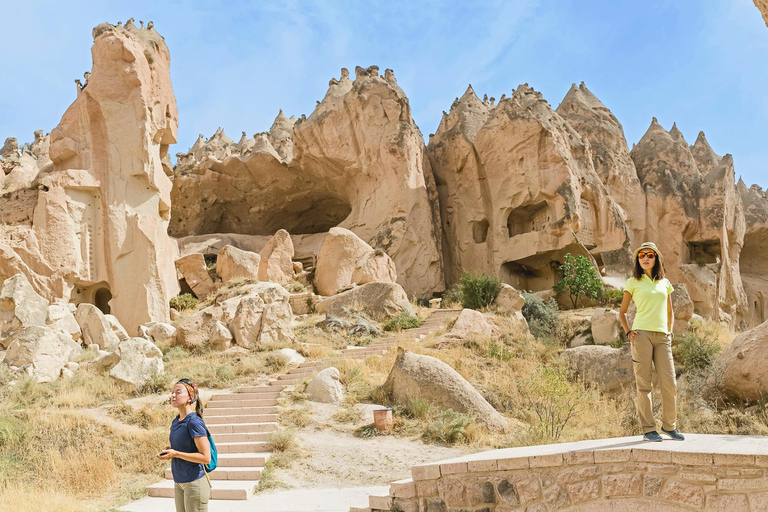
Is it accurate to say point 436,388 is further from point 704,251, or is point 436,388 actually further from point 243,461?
point 704,251

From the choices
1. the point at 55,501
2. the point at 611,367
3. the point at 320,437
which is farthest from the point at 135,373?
the point at 611,367

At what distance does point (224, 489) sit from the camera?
741 cm

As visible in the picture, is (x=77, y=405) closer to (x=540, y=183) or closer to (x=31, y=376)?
(x=31, y=376)

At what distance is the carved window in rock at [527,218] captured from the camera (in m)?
25.3

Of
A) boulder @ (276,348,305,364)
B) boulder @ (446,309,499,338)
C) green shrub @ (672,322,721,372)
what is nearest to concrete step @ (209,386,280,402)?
boulder @ (276,348,305,364)

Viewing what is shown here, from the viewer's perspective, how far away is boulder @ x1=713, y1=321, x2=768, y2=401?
9.22 m

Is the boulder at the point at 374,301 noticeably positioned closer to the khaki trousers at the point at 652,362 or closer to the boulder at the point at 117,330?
the boulder at the point at 117,330

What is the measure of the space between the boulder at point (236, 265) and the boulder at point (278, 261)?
536 mm

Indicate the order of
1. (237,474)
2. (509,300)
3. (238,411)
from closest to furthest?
(237,474) < (238,411) < (509,300)

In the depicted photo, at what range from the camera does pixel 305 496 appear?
23.2ft

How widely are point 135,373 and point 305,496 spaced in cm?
569

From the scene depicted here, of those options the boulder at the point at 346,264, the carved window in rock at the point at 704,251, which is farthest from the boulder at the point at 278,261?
Result: the carved window in rock at the point at 704,251

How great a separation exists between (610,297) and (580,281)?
3.40 ft

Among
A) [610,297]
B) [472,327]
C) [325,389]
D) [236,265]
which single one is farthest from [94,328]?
[610,297]
